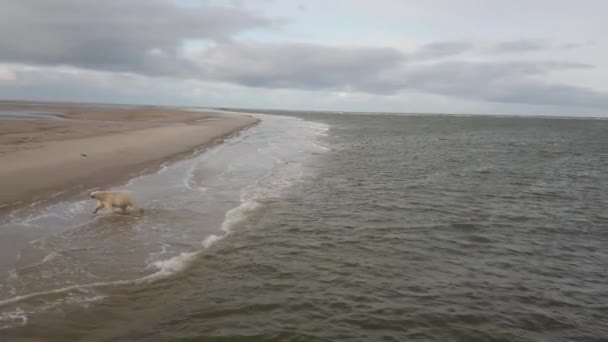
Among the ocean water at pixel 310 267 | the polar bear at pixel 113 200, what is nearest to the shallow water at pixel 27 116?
the ocean water at pixel 310 267

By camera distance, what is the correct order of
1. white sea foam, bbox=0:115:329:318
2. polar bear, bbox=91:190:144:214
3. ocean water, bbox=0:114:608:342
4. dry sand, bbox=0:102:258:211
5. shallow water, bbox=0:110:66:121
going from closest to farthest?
ocean water, bbox=0:114:608:342 → white sea foam, bbox=0:115:329:318 → polar bear, bbox=91:190:144:214 → dry sand, bbox=0:102:258:211 → shallow water, bbox=0:110:66:121

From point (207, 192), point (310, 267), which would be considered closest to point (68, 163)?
point (207, 192)

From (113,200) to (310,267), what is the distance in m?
6.57

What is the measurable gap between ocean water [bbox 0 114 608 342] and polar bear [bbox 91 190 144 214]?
371 mm

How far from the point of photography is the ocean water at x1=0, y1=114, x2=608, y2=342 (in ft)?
Answer: 21.7

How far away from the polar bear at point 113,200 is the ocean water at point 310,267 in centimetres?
37

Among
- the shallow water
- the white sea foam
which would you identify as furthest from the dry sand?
the shallow water

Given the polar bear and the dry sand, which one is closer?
the polar bear

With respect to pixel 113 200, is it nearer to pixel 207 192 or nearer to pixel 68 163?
pixel 207 192

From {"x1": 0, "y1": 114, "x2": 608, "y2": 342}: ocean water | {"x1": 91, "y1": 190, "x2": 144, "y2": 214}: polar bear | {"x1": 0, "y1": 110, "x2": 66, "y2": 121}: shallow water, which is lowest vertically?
{"x1": 0, "y1": 114, "x2": 608, "y2": 342}: ocean water

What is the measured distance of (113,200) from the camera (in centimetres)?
1246

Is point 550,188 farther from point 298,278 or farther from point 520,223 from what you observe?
point 298,278

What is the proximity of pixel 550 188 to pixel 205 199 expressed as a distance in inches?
593

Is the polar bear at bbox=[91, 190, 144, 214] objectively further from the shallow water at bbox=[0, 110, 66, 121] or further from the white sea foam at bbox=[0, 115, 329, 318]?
the shallow water at bbox=[0, 110, 66, 121]
